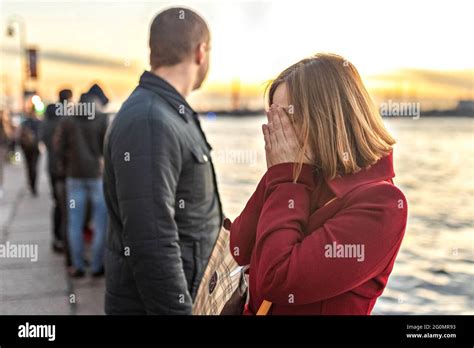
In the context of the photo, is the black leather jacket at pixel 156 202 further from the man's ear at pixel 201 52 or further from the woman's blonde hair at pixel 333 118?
the woman's blonde hair at pixel 333 118

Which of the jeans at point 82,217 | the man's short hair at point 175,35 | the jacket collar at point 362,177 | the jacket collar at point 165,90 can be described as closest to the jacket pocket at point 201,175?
the jacket collar at point 165,90

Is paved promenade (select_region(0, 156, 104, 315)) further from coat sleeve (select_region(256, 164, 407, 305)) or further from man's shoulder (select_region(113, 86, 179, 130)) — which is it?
coat sleeve (select_region(256, 164, 407, 305))

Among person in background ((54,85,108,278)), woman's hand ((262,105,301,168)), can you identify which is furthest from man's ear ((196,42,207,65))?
person in background ((54,85,108,278))

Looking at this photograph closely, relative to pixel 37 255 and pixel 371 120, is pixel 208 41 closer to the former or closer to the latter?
pixel 371 120

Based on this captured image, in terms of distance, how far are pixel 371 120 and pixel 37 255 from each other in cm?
587

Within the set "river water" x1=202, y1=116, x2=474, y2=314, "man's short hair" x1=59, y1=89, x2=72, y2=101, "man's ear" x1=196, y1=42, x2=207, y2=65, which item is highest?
"man's ear" x1=196, y1=42, x2=207, y2=65

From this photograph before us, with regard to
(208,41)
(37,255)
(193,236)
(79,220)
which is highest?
(208,41)

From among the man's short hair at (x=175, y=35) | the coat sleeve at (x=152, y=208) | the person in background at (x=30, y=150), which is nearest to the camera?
the coat sleeve at (x=152, y=208)

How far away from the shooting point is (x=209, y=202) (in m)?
2.11

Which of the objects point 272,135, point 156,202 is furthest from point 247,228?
point 156,202

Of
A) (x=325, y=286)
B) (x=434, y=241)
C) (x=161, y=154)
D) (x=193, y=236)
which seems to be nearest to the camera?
(x=325, y=286)

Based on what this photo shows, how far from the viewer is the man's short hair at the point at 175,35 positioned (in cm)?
202

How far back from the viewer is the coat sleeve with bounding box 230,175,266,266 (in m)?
1.52
